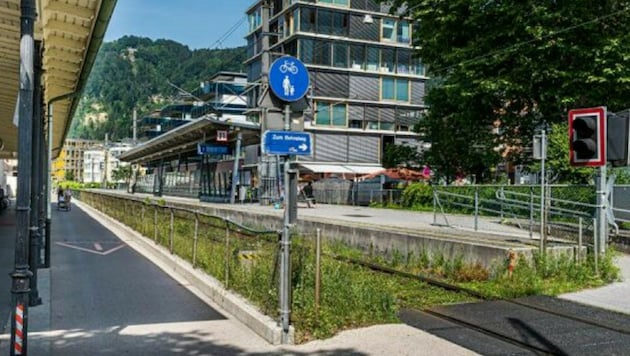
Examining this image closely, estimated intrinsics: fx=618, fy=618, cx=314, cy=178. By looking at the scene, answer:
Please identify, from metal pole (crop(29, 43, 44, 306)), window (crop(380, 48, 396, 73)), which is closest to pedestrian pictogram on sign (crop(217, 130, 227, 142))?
metal pole (crop(29, 43, 44, 306))

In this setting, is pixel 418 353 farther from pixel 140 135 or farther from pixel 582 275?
pixel 140 135

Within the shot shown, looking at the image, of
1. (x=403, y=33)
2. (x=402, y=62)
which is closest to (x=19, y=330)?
(x=402, y=62)

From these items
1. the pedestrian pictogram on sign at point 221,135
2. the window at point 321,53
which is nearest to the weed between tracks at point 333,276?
the pedestrian pictogram on sign at point 221,135

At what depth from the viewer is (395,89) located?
67062mm

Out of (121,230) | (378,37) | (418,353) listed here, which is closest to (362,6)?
(378,37)

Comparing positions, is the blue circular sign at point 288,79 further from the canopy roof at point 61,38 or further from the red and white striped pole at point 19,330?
the red and white striped pole at point 19,330

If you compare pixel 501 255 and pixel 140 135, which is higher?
pixel 140 135

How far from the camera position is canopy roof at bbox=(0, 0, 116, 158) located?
8242mm

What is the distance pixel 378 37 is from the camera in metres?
66.1

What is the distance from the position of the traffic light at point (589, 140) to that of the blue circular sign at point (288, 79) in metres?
4.78

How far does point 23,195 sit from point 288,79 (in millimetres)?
3068

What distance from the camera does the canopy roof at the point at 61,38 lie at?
8242mm

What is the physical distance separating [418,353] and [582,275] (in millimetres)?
5718

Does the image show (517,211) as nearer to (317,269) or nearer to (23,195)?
(317,269)
